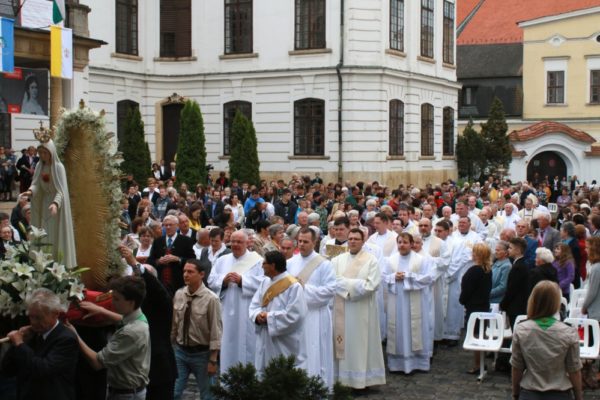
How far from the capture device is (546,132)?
153 feet

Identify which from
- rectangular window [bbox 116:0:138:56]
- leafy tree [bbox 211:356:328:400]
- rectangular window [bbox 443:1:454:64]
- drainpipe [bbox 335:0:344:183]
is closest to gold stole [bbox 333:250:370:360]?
leafy tree [bbox 211:356:328:400]

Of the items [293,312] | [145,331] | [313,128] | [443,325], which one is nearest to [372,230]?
[443,325]

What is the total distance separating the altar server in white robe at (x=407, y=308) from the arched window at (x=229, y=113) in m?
21.7

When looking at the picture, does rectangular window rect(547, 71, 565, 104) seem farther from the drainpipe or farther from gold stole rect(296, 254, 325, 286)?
gold stole rect(296, 254, 325, 286)

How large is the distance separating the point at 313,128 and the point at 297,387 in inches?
1081

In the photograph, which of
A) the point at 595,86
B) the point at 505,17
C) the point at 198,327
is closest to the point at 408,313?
the point at 198,327

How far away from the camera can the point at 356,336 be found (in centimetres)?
1073

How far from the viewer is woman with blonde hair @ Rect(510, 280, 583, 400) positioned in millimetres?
7004

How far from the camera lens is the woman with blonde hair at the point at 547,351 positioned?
7004mm

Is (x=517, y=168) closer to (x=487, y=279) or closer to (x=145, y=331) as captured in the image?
(x=487, y=279)

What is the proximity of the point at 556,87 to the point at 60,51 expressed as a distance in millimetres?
34295

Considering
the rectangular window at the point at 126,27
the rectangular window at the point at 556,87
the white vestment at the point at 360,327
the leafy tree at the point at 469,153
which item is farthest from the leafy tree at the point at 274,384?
the rectangular window at the point at 556,87

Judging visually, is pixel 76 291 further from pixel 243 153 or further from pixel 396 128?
pixel 396 128

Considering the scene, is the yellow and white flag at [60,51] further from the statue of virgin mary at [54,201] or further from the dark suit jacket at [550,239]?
the statue of virgin mary at [54,201]
